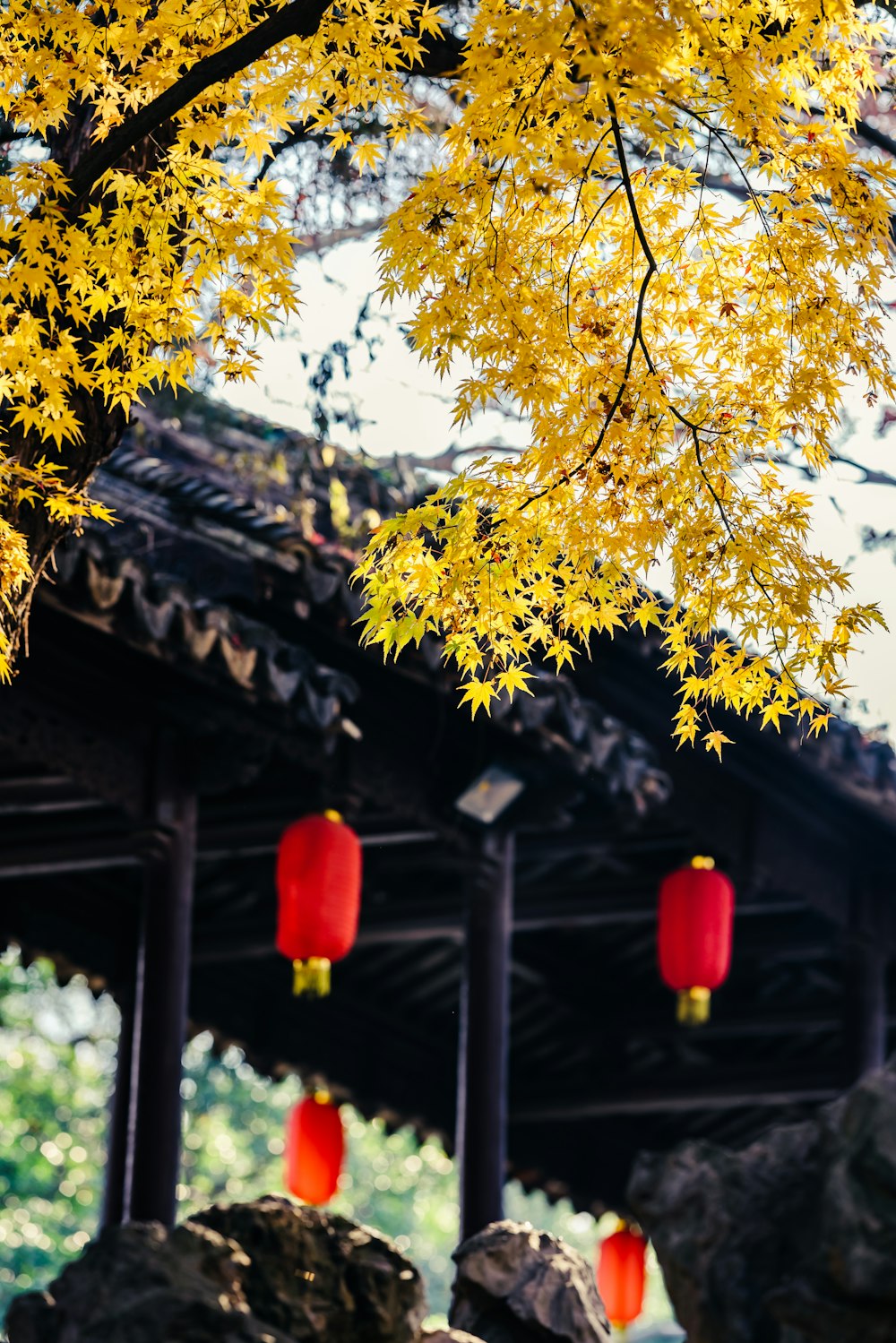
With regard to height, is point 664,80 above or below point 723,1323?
above

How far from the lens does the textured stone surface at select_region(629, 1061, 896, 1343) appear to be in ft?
16.2

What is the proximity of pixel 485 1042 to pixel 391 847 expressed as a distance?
3.79ft

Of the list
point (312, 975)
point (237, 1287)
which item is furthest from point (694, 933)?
point (237, 1287)

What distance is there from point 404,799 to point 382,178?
95.7 inches

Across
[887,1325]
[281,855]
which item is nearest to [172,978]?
[281,855]

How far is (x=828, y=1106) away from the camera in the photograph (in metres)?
5.37

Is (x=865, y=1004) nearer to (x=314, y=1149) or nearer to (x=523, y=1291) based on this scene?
(x=314, y=1149)

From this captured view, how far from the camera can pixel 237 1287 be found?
15.6 ft

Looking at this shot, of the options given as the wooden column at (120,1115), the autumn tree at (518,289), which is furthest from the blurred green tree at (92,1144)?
the autumn tree at (518,289)

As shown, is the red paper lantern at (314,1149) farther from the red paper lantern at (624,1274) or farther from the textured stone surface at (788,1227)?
the textured stone surface at (788,1227)

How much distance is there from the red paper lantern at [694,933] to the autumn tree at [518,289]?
15.4 feet

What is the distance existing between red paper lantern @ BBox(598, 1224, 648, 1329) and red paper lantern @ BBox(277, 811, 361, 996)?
501 centimetres

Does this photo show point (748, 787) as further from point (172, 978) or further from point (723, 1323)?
point (723, 1323)

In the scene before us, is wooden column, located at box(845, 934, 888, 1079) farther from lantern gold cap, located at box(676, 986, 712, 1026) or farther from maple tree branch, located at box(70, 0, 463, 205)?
maple tree branch, located at box(70, 0, 463, 205)
